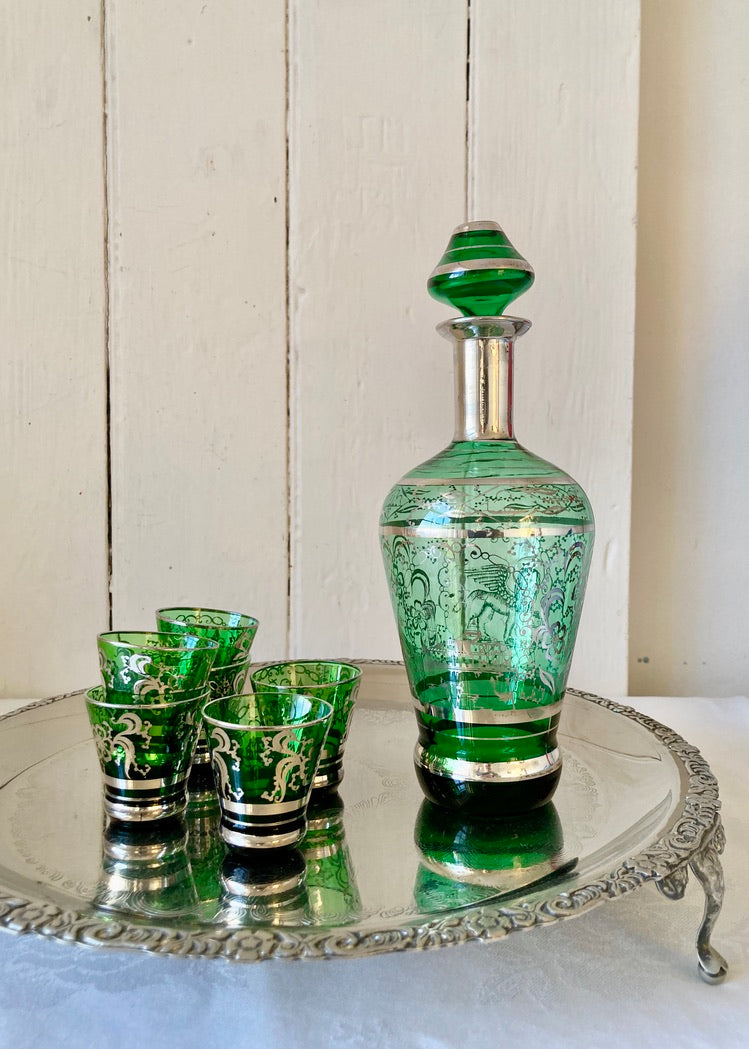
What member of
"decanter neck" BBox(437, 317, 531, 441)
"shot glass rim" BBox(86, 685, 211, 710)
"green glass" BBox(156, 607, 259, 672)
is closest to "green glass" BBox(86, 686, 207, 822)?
"shot glass rim" BBox(86, 685, 211, 710)

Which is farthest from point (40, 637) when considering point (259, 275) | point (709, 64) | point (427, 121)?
point (709, 64)

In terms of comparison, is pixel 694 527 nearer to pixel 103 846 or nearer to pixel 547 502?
pixel 547 502

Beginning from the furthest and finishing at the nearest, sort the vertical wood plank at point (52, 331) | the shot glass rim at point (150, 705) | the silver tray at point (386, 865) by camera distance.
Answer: the vertical wood plank at point (52, 331) < the shot glass rim at point (150, 705) < the silver tray at point (386, 865)

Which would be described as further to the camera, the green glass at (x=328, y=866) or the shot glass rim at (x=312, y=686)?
the shot glass rim at (x=312, y=686)

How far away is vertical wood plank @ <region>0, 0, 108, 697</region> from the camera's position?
33.4 inches

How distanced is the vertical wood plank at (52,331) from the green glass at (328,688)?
37cm

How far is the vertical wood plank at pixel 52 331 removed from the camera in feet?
2.78

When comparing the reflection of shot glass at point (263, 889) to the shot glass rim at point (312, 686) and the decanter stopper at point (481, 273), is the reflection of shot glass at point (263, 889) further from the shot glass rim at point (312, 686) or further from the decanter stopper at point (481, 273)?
→ the decanter stopper at point (481, 273)

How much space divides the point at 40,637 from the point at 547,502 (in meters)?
0.62

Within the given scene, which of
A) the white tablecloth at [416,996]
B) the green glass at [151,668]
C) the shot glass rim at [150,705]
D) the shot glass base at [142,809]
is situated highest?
the green glass at [151,668]

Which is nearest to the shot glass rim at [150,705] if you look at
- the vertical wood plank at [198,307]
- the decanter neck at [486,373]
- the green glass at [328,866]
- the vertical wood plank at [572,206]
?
the green glass at [328,866]

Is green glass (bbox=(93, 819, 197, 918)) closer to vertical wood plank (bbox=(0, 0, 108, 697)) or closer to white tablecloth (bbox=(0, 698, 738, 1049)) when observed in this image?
white tablecloth (bbox=(0, 698, 738, 1049))

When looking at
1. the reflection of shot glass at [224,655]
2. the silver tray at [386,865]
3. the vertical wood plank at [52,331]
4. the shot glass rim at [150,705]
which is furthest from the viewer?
the vertical wood plank at [52,331]

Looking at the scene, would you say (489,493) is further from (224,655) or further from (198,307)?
(198,307)
